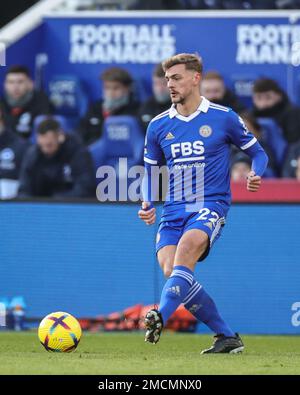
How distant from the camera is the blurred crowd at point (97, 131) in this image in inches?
567

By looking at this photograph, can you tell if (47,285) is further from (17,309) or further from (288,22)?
(288,22)

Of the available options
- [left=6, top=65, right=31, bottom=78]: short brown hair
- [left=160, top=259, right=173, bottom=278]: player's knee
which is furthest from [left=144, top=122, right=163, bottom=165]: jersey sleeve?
[left=6, top=65, right=31, bottom=78]: short brown hair

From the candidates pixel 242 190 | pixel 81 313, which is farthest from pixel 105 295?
pixel 242 190

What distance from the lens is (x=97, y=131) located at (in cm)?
1570

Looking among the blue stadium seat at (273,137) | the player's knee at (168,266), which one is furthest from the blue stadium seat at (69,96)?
the player's knee at (168,266)

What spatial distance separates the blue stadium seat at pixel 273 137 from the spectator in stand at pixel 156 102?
127cm

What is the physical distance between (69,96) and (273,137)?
10.1ft

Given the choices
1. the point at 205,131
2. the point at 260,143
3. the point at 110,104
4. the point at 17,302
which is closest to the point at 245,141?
the point at 205,131

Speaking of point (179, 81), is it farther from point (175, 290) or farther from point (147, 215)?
point (175, 290)

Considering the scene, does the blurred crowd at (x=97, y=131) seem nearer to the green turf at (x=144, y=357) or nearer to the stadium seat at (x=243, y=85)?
the stadium seat at (x=243, y=85)

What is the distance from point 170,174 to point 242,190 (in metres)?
3.67


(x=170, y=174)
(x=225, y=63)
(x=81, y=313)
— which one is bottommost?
(x=81, y=313)

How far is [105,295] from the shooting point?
12.1 m
